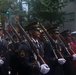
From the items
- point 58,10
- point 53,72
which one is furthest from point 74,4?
point 53,72

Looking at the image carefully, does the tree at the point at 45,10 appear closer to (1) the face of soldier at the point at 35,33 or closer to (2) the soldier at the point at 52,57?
(2) the soldier at the point at 52,57

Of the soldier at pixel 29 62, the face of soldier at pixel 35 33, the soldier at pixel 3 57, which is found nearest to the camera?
the soldier at pixel 29 62

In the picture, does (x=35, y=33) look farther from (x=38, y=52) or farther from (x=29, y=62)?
(x=29, y=62)

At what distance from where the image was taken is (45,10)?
1814 centimetres

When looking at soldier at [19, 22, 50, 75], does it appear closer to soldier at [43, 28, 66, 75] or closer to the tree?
soldier at [43, 28, 66, 75]

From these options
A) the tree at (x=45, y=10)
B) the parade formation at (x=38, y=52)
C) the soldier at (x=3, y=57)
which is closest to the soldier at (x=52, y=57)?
the parade formation at (x=38, y=52)

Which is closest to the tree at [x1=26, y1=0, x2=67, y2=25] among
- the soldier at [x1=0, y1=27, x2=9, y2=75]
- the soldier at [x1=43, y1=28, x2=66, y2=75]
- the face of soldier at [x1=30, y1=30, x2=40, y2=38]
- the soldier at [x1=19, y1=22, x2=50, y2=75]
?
the soldier at [x1=43, y1=28, x2=66, y2=75]

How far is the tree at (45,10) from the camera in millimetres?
18141

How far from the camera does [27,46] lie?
573 cm

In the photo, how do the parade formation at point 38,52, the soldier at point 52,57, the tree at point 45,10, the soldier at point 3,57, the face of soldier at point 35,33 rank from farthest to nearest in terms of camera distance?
the tree at point 45,10 → the soldier at point 52,57 → the soldier at point 3,57 → the face of soldier at point 35,33 → the parade formation at point 38,52

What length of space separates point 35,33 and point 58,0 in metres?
13.0

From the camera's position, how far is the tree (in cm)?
1814

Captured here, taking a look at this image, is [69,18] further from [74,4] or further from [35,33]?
[35,33]

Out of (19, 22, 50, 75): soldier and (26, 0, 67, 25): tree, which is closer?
(19, 22, 50, 75): soldier
